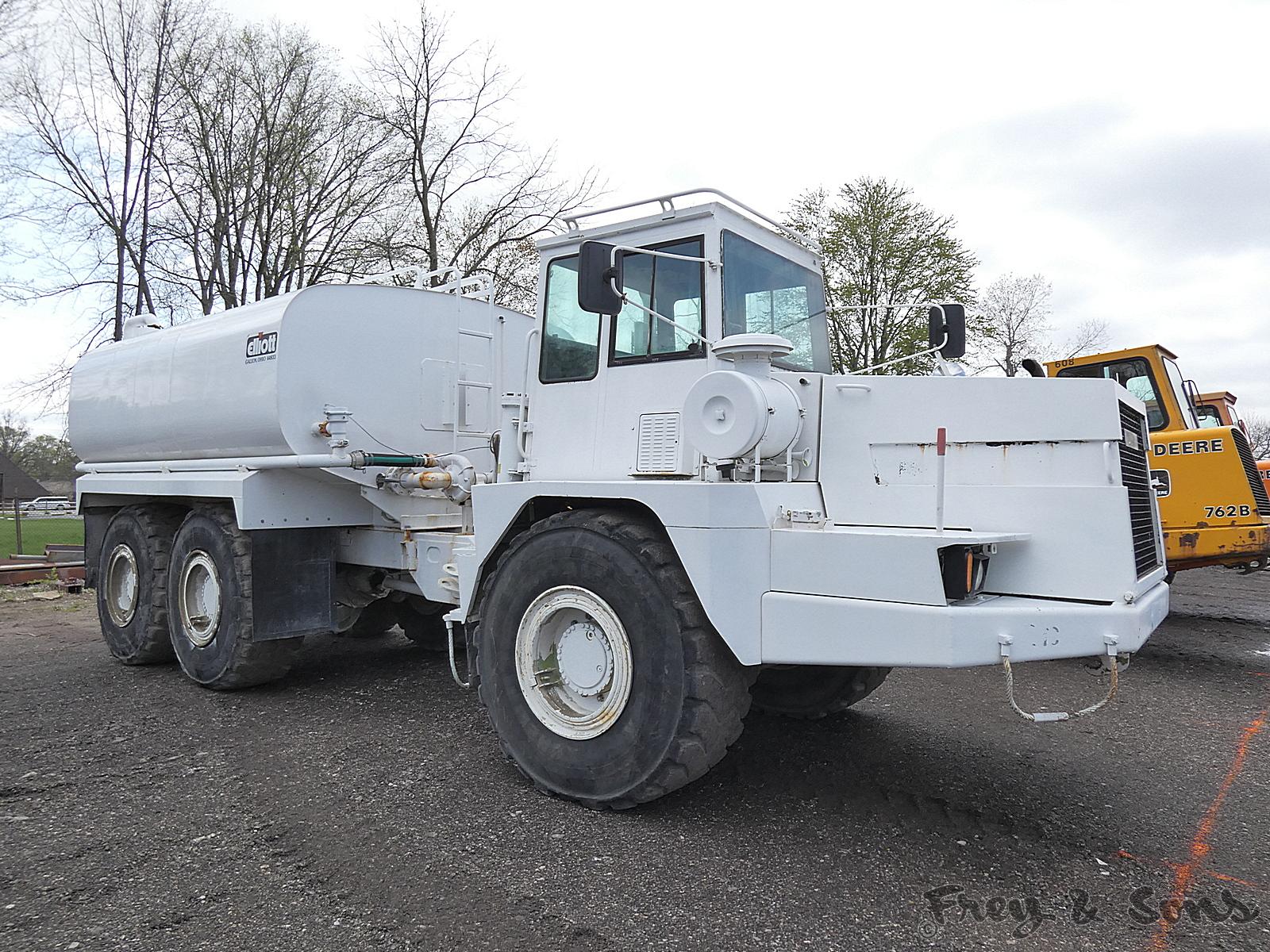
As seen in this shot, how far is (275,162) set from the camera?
822 inches

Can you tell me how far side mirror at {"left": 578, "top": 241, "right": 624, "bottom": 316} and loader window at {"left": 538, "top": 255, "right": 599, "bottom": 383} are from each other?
0.61m

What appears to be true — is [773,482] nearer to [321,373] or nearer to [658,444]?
[658,444]

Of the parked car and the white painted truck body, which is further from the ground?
the white painted truck body

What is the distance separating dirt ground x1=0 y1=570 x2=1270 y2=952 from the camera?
9.82 feet

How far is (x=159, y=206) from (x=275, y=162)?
277 cm

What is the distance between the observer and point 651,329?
4363mm

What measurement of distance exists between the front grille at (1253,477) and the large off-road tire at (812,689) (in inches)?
209

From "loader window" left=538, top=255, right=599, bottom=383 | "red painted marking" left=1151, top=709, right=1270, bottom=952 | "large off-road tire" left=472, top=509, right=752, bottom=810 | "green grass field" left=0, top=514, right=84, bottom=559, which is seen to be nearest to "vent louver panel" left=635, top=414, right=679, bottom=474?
"large off-road tire" left=472, top=509, right=752, bottom=810

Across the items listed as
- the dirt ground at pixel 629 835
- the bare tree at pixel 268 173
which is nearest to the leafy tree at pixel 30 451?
the bare tree at pixel 268 173

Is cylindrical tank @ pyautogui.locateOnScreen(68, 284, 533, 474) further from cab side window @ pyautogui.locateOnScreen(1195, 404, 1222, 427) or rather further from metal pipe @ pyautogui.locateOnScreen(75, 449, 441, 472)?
cab side window @ pyautogui.locateOnScreen(1195, 404, 1222, 427)

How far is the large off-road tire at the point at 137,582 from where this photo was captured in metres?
7.09

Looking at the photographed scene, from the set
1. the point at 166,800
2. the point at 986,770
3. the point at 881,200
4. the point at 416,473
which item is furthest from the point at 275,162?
the point at 986,770

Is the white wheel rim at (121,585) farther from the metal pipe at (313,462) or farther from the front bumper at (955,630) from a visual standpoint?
the front bumper at (955,630)

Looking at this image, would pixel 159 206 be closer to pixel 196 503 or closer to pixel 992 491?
pixel 196 503
